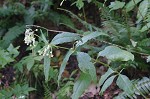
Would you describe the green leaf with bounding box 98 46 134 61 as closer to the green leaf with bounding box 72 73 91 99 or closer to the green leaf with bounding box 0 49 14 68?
the green leaf with bounding box 72 73 91 99

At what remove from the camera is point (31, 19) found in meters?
3.57

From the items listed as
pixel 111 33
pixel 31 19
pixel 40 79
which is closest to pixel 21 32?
pixel 31 19

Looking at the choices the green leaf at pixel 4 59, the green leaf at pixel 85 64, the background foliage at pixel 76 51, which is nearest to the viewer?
the green leaf at pixel 85 64

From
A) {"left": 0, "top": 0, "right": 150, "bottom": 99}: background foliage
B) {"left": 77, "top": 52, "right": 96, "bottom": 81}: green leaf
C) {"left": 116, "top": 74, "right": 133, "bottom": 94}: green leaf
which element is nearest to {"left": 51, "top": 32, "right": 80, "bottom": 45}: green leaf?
{"left": 0, "top": 0, "right": 150, "bottom": 99}: background foliage

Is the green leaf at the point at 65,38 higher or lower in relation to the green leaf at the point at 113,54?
higher

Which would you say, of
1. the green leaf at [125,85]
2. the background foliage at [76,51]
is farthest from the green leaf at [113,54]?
the green leaf at [125,85]

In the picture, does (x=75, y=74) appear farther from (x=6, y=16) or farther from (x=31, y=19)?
(x=6, y=16)

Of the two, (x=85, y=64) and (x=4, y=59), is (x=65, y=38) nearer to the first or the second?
(x=85, y=64)

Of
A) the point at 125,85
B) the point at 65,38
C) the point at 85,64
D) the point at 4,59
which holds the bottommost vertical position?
the point at 4,59

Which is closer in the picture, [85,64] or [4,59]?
[85,64]

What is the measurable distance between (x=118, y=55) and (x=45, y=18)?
2272 mm

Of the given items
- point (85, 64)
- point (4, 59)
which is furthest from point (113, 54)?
point (4, 59)

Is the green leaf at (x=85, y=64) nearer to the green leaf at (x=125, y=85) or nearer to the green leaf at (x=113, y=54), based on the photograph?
the green leaf at (x=113, y=54)

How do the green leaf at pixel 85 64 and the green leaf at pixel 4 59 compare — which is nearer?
the green leaf at pixel 85 64
